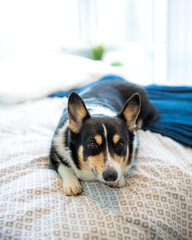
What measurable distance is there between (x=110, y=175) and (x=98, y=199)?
0.45 feet

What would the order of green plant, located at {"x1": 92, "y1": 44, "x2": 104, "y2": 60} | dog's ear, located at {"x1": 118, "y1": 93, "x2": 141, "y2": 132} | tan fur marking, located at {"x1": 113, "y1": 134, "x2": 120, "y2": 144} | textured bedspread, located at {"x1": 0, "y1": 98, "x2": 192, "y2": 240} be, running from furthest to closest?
1. green plant, located at {"x1": 92, "y1": 44, "x2": 104, "y2": 60}
2. dog's ear, located at {"x1": 118, "y1": 93, "x2": 141, "y2": 132}
3. tan fur marking, located at {"x1": 113, "y1": 134, "x2": 120, "y2": 144}
4. textured bedspread, located at {"x1": 0, "y1": 98, "x2": 192, "y2": 240}

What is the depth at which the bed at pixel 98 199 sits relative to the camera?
115cm

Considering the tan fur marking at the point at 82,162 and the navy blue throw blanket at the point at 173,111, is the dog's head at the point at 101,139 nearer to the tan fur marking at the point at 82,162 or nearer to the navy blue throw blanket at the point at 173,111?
the tan fur marking at the point at 82,162

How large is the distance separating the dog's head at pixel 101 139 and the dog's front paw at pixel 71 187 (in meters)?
0.11

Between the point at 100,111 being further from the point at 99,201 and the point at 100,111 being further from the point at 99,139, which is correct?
the point at 99,201

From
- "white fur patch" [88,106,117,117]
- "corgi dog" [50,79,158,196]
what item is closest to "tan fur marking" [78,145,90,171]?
"corgi dog" [50,79,158,196]

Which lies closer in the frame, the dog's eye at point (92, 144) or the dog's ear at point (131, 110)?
the dog's eye at point (92, 144)

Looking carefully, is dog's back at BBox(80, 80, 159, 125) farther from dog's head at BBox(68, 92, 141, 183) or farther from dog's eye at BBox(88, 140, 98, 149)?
dog's eye at BBox(88, 140, 98, 149)

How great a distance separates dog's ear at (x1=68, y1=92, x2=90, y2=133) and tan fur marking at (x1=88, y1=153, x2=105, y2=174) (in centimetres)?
20

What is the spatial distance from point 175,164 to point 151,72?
364 centimetres

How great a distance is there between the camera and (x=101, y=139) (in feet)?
4.53

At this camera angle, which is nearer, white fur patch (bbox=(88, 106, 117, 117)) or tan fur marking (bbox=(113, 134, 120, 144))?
tan fur marking (bbox=(113, 134, 120, 144))

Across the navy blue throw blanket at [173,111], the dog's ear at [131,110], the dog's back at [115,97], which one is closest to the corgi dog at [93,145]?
the dog's ear at [131,110]

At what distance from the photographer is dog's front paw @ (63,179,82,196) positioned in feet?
4.54
